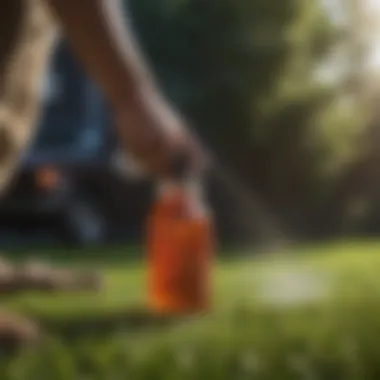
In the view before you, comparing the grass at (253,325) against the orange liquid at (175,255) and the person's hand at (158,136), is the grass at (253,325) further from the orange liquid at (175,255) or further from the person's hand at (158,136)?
the person's hand at (158,136)

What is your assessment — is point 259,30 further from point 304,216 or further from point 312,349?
point 312,349

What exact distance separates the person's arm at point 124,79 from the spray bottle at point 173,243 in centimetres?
3

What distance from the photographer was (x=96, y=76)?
107 centimetres

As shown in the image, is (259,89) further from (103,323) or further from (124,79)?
(103,323)

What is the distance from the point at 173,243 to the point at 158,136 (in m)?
0.13

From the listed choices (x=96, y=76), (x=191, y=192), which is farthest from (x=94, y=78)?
(x=191, y=192)

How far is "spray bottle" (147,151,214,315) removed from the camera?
3.55 ft

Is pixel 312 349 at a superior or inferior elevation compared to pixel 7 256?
inferior

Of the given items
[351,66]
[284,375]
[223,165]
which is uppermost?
[351,66]

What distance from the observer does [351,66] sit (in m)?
1.11

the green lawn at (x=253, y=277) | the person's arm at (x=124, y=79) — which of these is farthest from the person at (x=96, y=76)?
the green lawn at (x=253, y=277)

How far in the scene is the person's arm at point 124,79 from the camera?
3.52 feet

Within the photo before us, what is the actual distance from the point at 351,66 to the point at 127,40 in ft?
0.89

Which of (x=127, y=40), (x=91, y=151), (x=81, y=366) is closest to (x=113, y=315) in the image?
(x=81, y=366)
